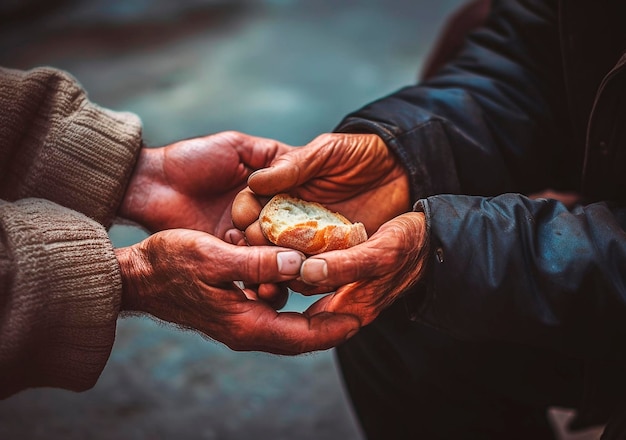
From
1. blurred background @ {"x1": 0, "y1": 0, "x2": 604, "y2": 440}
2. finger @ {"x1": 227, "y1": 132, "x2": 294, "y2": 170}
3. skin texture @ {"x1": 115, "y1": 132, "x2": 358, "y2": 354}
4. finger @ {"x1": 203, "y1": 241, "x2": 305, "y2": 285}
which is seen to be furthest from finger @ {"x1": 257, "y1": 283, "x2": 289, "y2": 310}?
finger @ {"x1": 227, "y1": 132, "x2": 294, "y2": 170}

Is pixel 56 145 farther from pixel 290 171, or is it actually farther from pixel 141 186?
pixel 290 171

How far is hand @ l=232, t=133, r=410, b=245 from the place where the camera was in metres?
1.17

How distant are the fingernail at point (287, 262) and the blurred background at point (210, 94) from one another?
351 mm

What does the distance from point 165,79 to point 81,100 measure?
2198 millimetres

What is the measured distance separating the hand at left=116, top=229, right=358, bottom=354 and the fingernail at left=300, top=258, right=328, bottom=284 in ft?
0.11

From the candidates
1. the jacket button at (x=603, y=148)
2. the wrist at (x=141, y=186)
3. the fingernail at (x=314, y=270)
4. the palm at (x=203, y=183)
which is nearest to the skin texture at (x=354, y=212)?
the fingernail at (x=314, y=270)

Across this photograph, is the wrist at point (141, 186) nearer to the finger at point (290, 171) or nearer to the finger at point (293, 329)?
the finger at point (290, 171)

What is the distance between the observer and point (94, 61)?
11.7 ft

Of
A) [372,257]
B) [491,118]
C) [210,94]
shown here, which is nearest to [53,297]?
[372,257]

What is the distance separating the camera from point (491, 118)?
135cm

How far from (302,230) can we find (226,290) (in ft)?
0.54

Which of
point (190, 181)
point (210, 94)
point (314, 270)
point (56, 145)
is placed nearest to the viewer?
point (314, 270)

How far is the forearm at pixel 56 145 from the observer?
119 cm

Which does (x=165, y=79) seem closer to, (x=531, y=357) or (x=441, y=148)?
(x=441, y=148)
